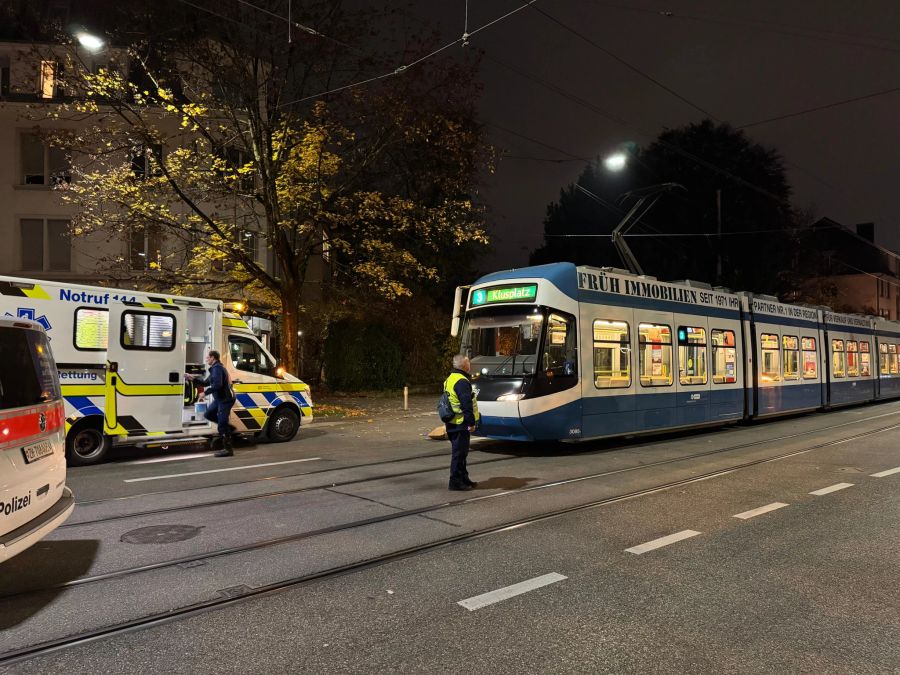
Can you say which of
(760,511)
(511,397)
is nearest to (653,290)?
(511,397)

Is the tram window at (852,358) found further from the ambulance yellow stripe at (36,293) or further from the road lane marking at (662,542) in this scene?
the ambulance yellow stripe at (36,293)

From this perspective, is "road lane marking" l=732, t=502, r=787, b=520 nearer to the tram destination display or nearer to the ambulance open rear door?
the tram destination display

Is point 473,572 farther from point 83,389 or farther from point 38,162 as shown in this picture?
point 38,162

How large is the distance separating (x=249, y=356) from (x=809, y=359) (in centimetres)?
1555

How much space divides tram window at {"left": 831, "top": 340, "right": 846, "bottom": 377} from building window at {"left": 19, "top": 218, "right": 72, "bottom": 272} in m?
27.6

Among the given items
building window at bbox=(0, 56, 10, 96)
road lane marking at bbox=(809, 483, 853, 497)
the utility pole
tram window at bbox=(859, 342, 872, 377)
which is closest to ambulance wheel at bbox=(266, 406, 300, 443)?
road lane marking at bbox=(809, 483, 853, 497)

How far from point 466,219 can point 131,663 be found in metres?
17.7

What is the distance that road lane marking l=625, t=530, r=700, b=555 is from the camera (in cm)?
558

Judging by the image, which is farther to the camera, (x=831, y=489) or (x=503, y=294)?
(x=503, y=294)

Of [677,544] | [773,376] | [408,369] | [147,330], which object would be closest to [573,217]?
[408,369]

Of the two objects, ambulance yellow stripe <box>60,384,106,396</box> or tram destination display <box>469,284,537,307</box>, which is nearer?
ambulance yellow stripe <box>60,384,106,396</box>

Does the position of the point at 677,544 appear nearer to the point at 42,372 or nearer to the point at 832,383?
the point at 42,372

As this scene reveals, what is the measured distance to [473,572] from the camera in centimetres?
500

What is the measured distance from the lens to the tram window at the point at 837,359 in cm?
1950
